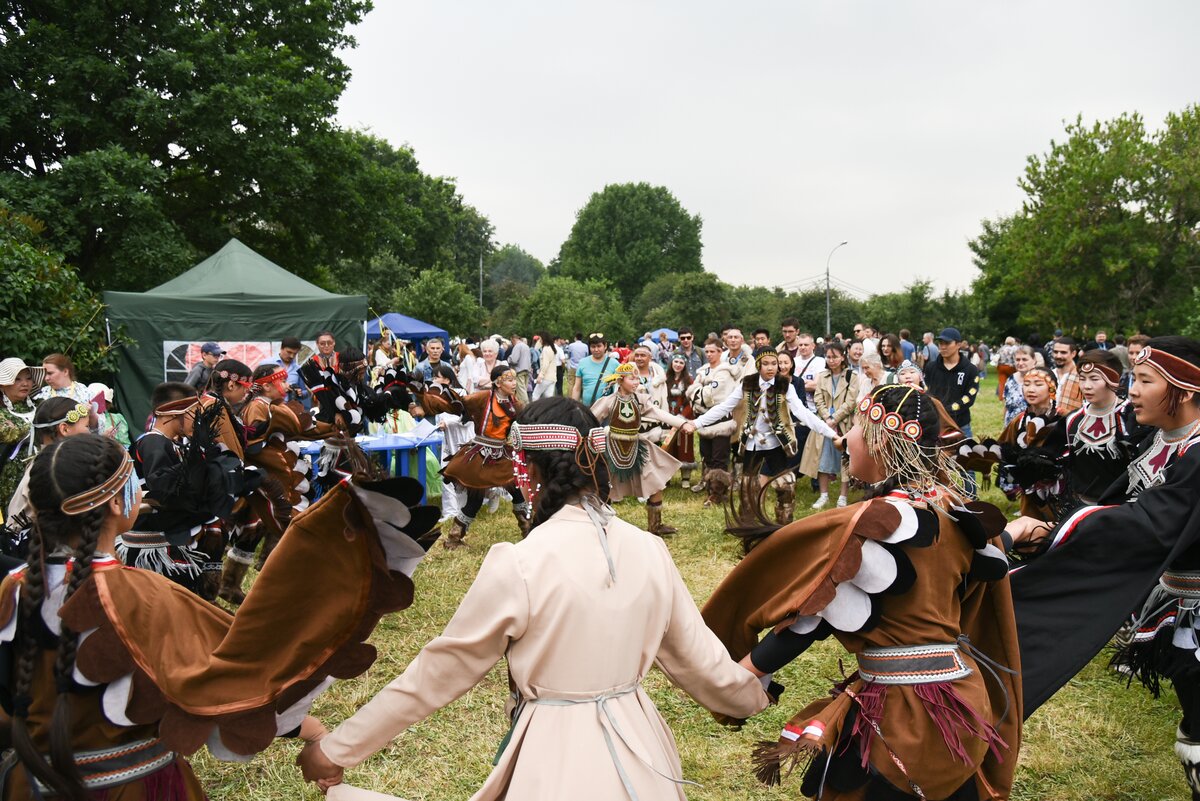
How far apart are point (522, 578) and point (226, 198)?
19.8 metres

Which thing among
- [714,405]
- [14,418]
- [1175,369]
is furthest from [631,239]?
[1175,369]

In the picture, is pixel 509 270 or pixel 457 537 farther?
pixel 509 270

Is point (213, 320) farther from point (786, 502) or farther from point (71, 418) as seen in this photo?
point (786, 502)

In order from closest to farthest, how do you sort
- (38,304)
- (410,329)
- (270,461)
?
(270,461) → (38,304) → (410,329)

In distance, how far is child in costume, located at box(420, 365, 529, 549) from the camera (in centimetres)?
Answer: 736

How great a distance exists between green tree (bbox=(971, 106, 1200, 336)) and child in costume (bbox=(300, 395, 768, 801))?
34.7 meters

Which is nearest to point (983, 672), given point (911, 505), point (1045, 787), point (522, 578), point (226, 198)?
point (911, 505)

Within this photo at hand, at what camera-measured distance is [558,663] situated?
1930mm

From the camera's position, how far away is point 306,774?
2.05 metres

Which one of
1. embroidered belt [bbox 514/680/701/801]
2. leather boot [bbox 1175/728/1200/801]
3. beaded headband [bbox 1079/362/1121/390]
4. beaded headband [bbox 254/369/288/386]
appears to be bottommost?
leather boot [bbox 1175/728/1200/801]

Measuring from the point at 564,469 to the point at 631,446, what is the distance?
557 centimetres

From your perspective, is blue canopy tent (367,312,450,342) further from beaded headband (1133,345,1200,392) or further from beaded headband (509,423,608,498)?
beaded headband (509,423,608,498)

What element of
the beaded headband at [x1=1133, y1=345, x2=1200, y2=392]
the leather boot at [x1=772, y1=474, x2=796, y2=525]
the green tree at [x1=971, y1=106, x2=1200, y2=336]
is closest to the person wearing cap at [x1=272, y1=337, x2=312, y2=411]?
the leather boot at [x1=772, y1=474, x2=796, y2=525]

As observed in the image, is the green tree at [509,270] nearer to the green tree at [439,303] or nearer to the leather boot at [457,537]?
the green tree at [439,303]
